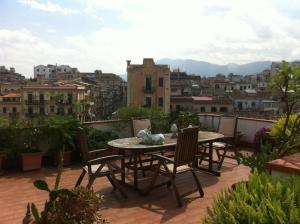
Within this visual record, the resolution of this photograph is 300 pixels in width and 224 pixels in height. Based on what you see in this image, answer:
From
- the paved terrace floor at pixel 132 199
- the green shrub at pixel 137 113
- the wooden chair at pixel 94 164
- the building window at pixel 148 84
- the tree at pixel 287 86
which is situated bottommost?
the paved terrace floor at pixel 132 199

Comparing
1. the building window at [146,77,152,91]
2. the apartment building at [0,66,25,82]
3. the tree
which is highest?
the apartment building at [0,66,25,82]

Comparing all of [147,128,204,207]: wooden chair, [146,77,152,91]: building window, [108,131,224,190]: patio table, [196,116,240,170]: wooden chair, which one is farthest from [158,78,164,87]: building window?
[147,128,204,207]: wooden chair

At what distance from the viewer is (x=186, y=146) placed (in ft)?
14.5

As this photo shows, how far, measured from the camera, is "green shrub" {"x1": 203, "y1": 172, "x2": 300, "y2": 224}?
6.61 feet

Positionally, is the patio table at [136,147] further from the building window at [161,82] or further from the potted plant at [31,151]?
the building window at [161,82]

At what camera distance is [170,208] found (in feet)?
13.5

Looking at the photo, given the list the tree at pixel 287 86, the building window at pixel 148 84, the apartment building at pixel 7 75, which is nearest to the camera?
the tree at pixel 287 86

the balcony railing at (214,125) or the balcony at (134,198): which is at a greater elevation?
the balcony railing at (214,125)

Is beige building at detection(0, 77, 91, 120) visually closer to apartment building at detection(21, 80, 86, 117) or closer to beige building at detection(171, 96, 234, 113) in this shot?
apartment building at detection(21, 80, 86, 117)

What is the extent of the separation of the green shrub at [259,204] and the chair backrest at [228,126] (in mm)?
3993

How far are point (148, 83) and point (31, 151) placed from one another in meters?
31.8

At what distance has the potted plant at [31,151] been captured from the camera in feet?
19.2

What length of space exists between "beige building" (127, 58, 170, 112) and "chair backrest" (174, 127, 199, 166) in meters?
32.4

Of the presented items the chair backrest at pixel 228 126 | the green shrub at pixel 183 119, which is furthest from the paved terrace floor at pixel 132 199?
the green shrub at pixel 183 119
